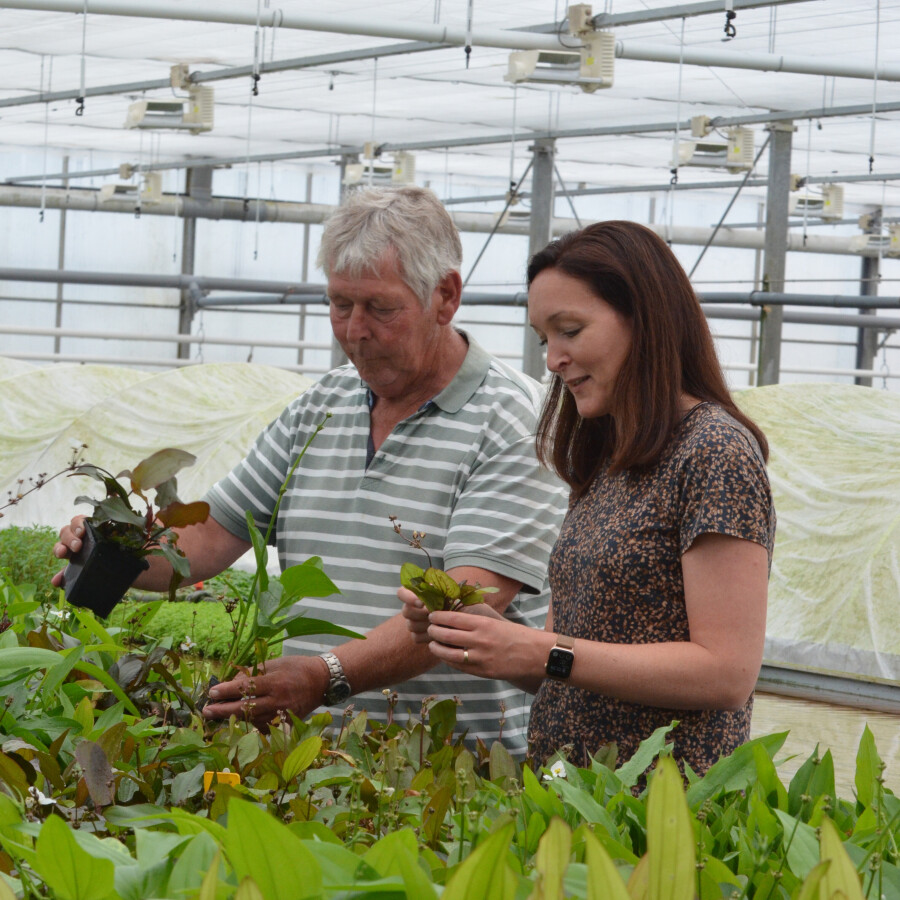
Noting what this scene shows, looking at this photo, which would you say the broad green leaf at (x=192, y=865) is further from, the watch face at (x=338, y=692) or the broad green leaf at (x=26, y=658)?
the watch face at (x=338, y=692)

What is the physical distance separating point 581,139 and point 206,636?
8.36 metres

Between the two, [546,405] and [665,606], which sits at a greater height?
[546,405]

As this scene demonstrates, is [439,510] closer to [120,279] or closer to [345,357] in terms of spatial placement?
[345,357]

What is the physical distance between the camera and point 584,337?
158cm

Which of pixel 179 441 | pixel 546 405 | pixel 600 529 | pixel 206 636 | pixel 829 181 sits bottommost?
pixel 206 636

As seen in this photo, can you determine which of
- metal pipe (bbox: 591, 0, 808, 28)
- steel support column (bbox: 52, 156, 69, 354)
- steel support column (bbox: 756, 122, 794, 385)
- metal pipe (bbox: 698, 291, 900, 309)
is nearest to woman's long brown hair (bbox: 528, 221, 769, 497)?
metal pipe (bbox: 591, 0, 808, 28)

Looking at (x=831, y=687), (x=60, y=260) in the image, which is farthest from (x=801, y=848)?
(x=60, y=260)

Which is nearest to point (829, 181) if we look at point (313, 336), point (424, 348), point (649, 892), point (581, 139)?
point (581, 139)

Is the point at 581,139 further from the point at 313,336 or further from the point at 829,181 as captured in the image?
the point at 313,336

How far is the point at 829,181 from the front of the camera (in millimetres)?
12000

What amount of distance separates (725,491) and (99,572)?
794mm

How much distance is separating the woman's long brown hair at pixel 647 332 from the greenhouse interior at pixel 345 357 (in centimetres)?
37

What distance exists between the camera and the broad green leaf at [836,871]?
707 millimetres

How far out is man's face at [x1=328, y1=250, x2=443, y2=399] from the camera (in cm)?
174
